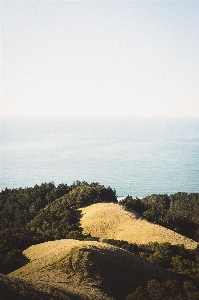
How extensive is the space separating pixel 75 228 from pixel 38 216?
23.1 ft

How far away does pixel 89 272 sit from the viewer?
21.3m

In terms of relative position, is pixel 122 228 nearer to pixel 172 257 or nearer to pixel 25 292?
pixel 172 257

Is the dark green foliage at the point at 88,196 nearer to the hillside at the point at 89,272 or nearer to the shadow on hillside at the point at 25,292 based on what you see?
the hillside at the point at 89,272

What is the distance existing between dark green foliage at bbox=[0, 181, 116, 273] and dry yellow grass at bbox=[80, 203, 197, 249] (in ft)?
7.58

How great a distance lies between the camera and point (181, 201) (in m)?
87.4

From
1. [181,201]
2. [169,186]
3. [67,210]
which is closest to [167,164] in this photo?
[169,186]

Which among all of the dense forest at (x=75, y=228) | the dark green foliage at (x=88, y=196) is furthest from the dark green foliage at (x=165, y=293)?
the dark green foliage at (x=88, y=196)

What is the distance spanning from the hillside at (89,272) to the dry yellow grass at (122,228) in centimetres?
1188

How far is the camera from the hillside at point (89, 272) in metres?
18.6

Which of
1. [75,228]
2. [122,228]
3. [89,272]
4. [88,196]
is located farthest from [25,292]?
[88,196]

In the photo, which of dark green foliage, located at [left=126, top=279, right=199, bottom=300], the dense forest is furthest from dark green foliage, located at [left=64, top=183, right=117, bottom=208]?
dark green foliage, located at [left=126, top=279, right=199, bottom=300]

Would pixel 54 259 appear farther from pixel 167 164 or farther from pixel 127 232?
pixel 167 164

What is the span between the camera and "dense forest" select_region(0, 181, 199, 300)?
19328mm

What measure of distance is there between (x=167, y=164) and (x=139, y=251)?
553 ft
